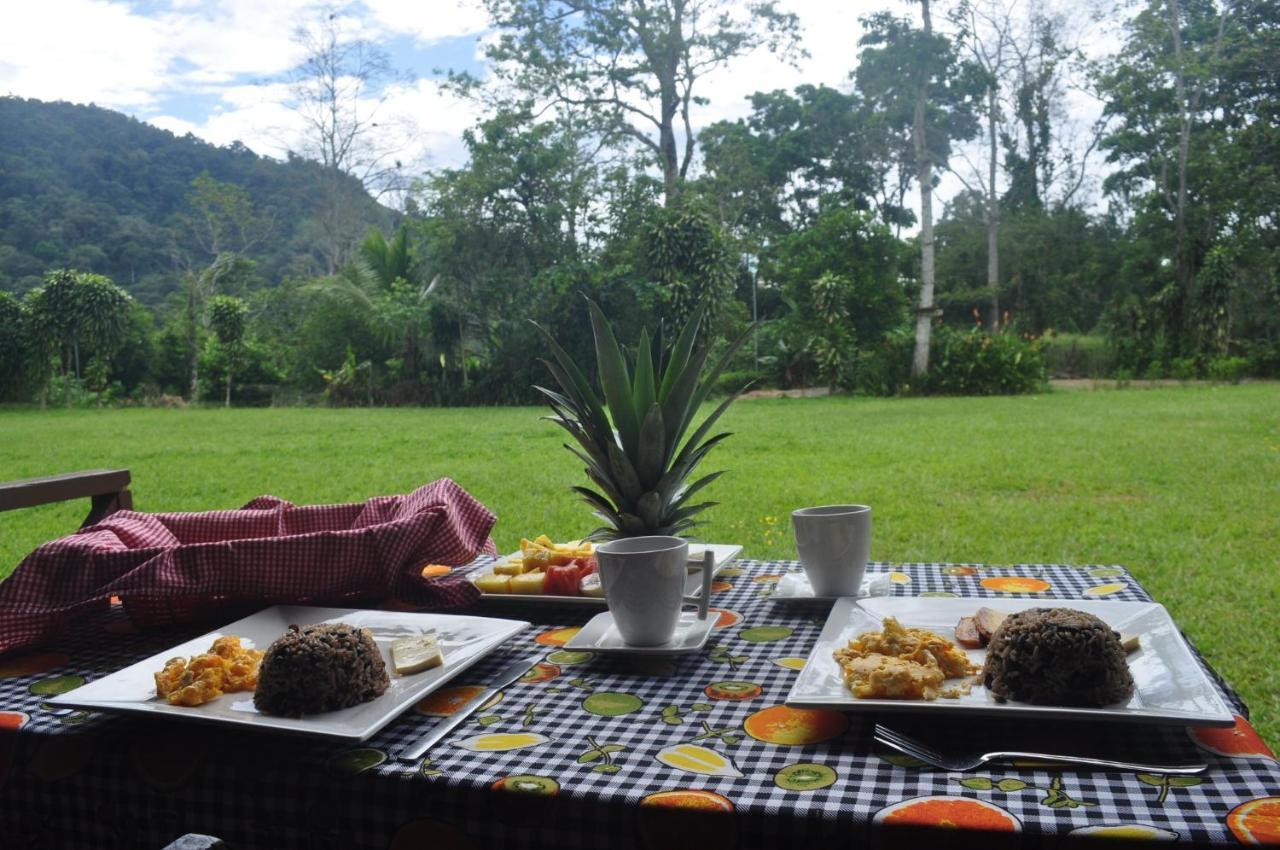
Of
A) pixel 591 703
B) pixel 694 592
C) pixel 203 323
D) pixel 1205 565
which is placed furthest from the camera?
pixel 203 323

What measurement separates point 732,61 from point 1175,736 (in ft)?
81.1

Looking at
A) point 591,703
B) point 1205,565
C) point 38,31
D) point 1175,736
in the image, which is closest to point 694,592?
point 591,703

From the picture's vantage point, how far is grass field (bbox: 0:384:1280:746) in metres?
4.59

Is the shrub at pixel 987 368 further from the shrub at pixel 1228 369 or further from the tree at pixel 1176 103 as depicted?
the tree at pixel 1176 103

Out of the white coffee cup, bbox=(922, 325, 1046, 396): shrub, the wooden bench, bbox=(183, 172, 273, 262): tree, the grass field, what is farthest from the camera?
bbox=(183, 172, 273, 262): tree

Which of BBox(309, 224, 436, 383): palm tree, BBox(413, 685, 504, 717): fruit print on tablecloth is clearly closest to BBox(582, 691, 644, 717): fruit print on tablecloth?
BBox(413, 685, 504, 717): fruit print on tablecloth

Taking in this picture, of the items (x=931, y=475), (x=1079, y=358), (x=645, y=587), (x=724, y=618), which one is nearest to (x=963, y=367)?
(x=1079, y=358)

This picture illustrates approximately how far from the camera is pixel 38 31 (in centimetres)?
2283

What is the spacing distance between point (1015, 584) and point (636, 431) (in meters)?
0.68

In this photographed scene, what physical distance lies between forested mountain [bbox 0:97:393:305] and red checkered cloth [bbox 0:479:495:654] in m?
25.1

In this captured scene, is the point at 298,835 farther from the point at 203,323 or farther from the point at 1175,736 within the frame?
the point at 203,323

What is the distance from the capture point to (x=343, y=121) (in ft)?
105

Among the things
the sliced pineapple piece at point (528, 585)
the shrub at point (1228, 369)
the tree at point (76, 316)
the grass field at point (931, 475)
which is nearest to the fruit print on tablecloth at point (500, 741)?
the sliced pineapple piece at point (528, 585)

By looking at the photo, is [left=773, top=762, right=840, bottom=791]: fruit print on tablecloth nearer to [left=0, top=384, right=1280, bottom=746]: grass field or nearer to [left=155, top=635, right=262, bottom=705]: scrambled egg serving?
[left=155, top=635, right=262, bottom=705]: scrambled egg serving
